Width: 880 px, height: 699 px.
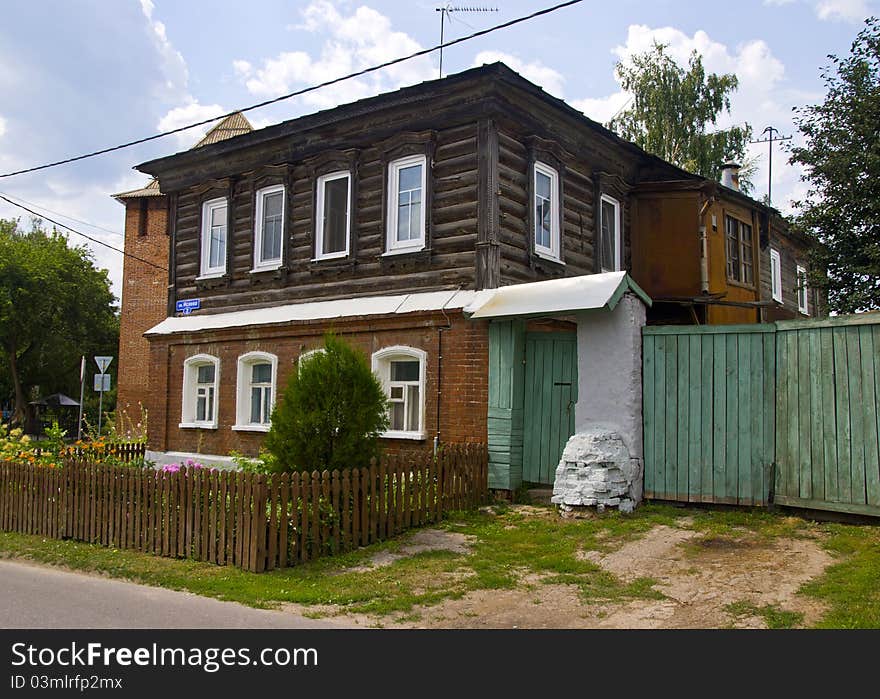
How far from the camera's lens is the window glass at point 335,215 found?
50.9 ft

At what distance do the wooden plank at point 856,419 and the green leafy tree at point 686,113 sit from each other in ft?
72.2

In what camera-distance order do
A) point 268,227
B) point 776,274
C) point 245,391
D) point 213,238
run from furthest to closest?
point 776,274, point 213,238, point 268,227, point 245,391

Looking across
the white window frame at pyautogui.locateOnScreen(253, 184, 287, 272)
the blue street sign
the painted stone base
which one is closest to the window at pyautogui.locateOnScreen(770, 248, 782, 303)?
the white window frame at pyautogui.locateOnScreen(253, 184, 287, 272)

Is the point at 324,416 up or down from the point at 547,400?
down

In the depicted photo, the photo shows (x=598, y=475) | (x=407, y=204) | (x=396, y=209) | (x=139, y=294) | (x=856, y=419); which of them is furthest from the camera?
(x=139, y=294)

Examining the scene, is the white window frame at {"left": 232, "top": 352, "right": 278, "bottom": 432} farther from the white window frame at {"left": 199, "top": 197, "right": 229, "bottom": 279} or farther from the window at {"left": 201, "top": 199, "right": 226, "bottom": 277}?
the white window frame at {"left": 199, "top": 197, "right": 229, "bottom": 279}

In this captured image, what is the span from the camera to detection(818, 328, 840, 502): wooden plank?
9.37 metres

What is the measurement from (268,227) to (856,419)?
1209 cm

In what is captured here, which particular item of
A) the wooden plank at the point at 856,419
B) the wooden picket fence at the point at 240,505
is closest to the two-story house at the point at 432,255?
the wooden picket fence at the point at 240,505

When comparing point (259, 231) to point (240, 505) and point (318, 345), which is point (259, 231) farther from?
point (240, 505)

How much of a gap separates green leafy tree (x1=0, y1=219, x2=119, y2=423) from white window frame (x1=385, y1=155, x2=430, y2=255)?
32070mm

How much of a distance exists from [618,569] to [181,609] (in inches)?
166

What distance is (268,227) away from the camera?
55.8 ft

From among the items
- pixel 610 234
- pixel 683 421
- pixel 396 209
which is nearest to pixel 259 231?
pixel 396 209
